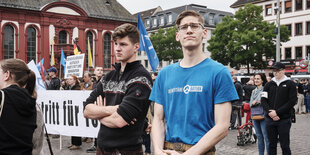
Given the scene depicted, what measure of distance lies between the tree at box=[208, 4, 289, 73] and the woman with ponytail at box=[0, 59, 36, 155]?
3850cm

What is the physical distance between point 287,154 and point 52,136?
7894 millimetres

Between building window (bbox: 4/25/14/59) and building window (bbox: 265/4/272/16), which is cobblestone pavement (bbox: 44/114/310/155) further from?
building window (bbox: 265/4/272/16)

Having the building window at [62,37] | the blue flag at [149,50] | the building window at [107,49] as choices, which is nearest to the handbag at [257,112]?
the blue flag at [149,50]

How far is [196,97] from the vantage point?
2584 mm

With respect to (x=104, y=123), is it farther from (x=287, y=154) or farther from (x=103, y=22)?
(x=103, y=22)

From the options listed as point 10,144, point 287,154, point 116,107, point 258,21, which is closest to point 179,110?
point 116,107

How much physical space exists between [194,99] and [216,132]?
0.99 ft

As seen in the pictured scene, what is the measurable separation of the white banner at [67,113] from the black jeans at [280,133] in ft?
12.7

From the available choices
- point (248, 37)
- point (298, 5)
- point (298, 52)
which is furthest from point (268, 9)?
point (248, 37)

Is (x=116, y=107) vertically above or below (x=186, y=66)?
below

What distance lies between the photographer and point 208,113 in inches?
103

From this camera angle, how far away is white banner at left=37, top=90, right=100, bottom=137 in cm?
805

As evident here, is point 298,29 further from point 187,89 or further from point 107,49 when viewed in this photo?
point 187,89

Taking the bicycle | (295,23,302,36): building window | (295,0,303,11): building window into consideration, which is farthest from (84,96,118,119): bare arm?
(295,0,303,11): building window
